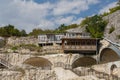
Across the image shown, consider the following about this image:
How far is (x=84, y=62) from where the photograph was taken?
57.5 metres

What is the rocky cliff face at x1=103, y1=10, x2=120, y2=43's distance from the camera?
197ft

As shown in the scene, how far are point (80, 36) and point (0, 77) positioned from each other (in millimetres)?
25189

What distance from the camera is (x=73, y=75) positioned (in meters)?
38.2

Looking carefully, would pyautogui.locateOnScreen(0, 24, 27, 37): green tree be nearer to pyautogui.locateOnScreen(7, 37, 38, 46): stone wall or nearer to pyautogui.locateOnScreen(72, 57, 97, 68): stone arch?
pyautogui.locateOnScreen(7, 37, 38, 46): stone wall

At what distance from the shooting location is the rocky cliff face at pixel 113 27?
60.0 metres

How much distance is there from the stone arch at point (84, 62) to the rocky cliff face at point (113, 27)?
6.44 metres

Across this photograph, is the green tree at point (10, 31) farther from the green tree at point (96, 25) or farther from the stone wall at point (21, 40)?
the green tree at point (96, 25)

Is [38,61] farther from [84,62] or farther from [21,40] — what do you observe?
[84,62]

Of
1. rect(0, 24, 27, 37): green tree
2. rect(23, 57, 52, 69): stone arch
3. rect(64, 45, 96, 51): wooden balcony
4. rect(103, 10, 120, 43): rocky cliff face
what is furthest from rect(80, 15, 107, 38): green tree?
rect(0, 24, 27, 37): green tree

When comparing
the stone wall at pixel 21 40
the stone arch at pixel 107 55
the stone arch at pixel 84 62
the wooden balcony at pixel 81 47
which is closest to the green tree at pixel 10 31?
the stone wall at pixel 21 40

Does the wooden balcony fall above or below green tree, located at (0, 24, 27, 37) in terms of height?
below

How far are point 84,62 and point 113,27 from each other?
12.2 metres

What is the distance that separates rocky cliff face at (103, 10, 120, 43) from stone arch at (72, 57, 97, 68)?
6.44 m

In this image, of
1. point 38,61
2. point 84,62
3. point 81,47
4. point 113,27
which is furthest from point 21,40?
point 113,27
